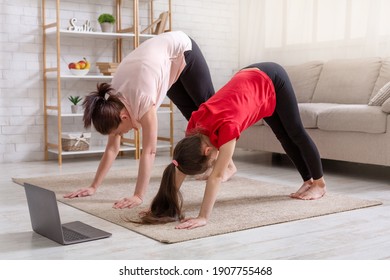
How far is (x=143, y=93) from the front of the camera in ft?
8.64

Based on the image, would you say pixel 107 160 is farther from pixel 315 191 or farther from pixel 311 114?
pixel 311 114

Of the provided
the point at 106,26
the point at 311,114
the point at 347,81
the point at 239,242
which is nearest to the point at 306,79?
the point at 347,81

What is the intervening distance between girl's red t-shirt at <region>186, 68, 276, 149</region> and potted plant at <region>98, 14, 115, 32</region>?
2448 mm

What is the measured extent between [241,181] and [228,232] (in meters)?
1.27

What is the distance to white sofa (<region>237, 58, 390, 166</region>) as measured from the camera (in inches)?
141

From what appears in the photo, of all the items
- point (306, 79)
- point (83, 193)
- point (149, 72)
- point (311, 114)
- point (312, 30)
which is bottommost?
point (83, 193)

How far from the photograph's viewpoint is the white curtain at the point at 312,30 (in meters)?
4.66

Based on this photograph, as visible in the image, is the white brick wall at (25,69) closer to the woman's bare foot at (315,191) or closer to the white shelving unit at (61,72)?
the white shelving unit at (61,72)

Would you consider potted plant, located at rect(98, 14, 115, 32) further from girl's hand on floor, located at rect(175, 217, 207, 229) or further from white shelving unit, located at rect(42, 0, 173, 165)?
girl's hand on floor, located at rect(175, 217, 207, 229)

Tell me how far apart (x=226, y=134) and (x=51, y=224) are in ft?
2.49

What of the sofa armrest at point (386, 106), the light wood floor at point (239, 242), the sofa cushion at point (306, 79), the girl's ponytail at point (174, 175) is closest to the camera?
the light wood floor at point (239, 242)

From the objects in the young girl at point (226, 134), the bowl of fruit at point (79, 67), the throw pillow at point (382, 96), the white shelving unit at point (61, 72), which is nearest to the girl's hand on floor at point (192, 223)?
the young girl at point (226, 134)

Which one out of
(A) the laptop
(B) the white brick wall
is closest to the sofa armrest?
(A) the laptop

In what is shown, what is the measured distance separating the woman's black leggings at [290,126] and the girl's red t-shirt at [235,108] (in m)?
0.06
